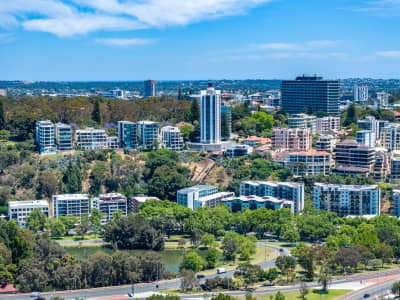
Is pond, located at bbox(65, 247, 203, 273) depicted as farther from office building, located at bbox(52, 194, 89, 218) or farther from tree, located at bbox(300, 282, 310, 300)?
tree, located at bbox(300, 282, 310, 300)

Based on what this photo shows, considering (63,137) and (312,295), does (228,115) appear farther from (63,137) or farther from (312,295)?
(312,295)

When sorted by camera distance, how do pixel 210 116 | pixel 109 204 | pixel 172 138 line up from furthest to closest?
pixel 172 138
pixel 210 116
pixel 109 204

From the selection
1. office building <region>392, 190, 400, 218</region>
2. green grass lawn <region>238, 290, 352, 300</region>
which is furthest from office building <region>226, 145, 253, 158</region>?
green grass lawn <region>238, 290, 352, 300</region>

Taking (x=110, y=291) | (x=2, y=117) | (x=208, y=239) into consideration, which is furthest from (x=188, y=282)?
(x=2, y=117)

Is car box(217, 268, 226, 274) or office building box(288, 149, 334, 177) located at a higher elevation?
office building box(288, 149, 334, 177)

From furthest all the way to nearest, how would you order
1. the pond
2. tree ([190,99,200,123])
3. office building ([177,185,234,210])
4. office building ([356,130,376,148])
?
tree ([190,99,200,123])
office building ([356,130,376,148])
office building ([177,185,234,210])
the pond

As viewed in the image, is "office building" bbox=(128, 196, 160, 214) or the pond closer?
the pond

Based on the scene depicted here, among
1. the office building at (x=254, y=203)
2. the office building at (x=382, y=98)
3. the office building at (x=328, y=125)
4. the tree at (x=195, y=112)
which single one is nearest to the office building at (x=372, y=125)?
the office building at (x=328, y=125)
